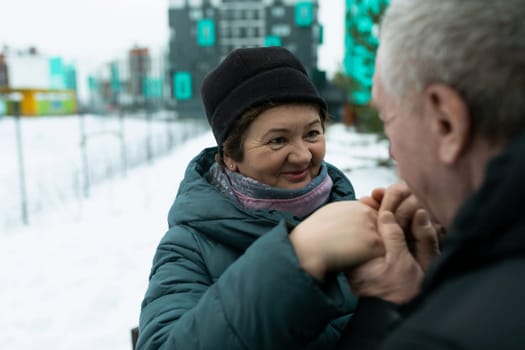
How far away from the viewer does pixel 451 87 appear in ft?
2.05

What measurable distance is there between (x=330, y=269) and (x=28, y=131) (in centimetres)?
3371

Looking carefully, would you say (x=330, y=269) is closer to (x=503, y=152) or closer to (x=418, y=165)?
(x=418, y=165)

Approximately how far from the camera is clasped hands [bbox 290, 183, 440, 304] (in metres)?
0.90

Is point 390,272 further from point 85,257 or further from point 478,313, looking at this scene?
point 85,257

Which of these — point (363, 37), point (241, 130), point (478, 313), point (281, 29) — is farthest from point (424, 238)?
point (281, 29)

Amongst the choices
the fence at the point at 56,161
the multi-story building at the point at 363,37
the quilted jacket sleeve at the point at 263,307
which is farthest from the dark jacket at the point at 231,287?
the multi-story building at the point at 363,37

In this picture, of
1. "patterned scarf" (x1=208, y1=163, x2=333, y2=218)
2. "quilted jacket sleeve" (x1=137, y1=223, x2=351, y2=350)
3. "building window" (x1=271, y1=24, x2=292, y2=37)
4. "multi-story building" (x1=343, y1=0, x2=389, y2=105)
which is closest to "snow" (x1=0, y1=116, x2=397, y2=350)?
"multi-story building" (x1=343, y1=0, x2=389, y2=105)

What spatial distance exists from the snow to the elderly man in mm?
3781

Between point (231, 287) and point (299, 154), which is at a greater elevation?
point (299, 154)

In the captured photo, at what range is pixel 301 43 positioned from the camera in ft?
149

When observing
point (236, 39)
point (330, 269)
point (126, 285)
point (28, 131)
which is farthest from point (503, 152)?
point (236, 39)

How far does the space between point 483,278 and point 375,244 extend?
38cm

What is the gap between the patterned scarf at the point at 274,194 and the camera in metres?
1.51

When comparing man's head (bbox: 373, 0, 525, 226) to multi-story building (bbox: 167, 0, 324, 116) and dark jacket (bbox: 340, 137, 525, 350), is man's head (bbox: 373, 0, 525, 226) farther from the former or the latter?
multi-story building (bbox: 167, 0, 324, 116)
